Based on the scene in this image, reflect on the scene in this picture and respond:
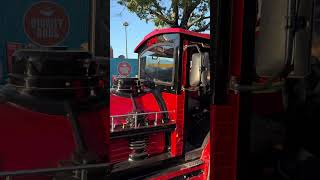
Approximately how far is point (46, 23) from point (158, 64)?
426cm

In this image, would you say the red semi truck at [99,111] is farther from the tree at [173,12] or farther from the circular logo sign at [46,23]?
the tree at [173,12]

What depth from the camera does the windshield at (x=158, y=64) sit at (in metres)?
5.31

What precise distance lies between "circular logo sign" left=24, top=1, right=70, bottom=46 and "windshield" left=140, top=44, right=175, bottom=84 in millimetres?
3816

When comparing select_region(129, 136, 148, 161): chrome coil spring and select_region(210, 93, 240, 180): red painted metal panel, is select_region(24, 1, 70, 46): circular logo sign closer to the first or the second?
select_region(210, 93, 240, 180): red painted metal panel

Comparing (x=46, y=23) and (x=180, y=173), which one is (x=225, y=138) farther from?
(x=180, y=173)

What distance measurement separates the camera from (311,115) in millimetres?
1416

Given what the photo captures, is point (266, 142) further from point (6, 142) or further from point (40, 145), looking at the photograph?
point (6, 142)

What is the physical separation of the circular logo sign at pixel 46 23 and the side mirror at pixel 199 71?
3.47 meters

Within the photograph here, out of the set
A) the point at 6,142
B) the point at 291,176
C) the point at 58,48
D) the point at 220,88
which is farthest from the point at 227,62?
the point at 6,142

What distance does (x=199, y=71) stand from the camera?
498cm

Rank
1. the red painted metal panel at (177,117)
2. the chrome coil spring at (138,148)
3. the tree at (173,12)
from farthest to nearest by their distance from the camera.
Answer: the tree at (173,12) < the red painted metal panel at (177,117) < the chrome coil spring at (138,148)

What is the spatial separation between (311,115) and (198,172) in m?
3.09

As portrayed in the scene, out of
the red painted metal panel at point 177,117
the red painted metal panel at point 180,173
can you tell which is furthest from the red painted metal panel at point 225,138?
the red painted metal panel at point 177,117

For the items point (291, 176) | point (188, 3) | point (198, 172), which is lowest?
point (198, 172)
